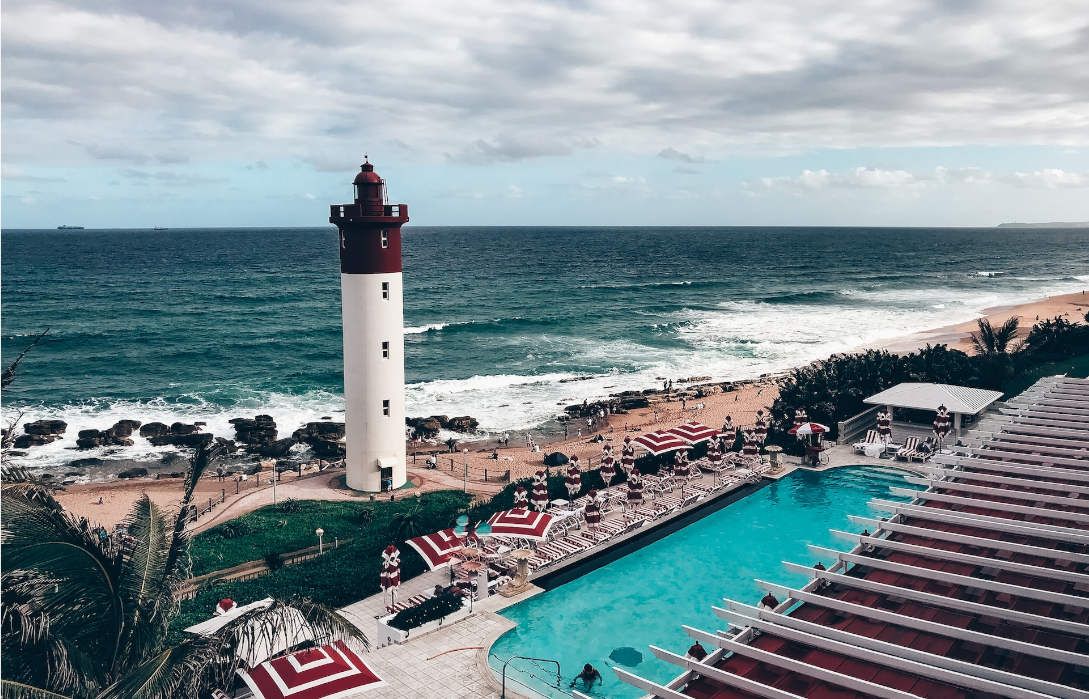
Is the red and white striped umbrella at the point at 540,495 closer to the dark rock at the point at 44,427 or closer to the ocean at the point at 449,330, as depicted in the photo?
the ocean at the point at 449,330

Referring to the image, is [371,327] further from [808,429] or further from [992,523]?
[992,523]

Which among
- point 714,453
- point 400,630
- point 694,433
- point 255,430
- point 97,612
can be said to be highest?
point 97,612

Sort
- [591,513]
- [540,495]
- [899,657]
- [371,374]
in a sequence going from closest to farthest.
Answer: [899,657] → [591,513] → [540,495] → [371,374]

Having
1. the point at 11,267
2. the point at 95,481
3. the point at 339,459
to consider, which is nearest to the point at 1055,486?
the point at 339,459

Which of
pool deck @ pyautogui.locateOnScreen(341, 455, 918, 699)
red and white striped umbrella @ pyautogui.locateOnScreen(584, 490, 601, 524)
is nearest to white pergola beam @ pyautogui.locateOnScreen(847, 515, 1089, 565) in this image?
pool deck @ pyautogui.locateOnScreen(341, 455, 918, 699)

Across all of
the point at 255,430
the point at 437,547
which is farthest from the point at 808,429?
the point at 255,430

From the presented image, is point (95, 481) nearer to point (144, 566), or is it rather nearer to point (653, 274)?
point (144, 566)

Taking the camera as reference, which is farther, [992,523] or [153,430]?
[153,430]
